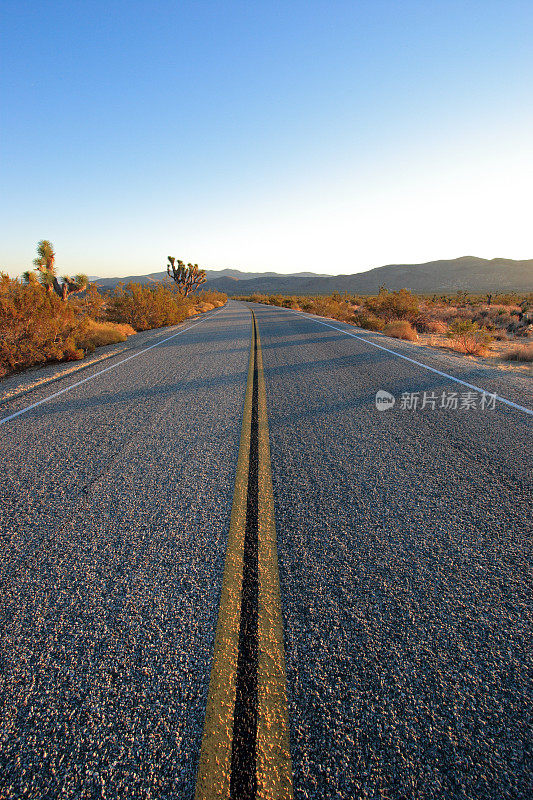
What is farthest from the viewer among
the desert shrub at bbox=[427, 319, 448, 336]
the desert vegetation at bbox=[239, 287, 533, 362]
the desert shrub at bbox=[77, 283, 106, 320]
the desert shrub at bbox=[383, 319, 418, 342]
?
the desert shrub at bbox=[427, 319, 448, 336]

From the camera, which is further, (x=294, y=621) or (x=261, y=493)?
(x=261, y=493)

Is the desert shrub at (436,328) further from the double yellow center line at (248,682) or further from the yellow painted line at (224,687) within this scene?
the yellow painted line at (224,687)

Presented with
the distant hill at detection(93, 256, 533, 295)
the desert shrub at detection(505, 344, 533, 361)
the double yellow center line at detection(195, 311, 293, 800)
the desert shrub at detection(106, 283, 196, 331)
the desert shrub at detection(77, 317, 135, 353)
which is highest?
the distant hill at detection(93, 256, 533, 295)

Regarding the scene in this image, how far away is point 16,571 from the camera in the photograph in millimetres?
2127

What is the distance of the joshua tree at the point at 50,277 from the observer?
16.2 metres

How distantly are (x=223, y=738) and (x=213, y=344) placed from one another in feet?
32.0

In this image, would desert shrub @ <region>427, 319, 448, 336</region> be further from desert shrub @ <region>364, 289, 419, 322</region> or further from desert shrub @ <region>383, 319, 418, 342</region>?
desert shrub @ <region>383, 319, 418, 342</region>

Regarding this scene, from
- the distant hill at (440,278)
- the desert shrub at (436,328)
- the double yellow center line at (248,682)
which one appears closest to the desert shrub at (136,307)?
the desert shrub at (436,328)

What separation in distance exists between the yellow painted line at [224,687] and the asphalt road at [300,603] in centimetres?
5

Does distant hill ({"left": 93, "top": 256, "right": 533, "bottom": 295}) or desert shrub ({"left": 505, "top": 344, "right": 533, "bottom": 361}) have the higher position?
distant hill ({"left": 93, "top": 256, "right": 533, "bottom": 295})

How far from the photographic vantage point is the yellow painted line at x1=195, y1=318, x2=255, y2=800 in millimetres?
1184

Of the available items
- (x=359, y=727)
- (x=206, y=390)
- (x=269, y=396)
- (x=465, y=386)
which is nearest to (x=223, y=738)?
(x=359, y=727)

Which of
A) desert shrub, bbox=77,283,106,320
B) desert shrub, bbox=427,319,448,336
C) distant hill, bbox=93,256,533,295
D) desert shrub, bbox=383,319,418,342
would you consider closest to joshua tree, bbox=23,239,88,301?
desert shrub, bbox=77,283,106,320

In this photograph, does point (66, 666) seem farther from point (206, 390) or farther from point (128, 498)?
point (206, 390)
